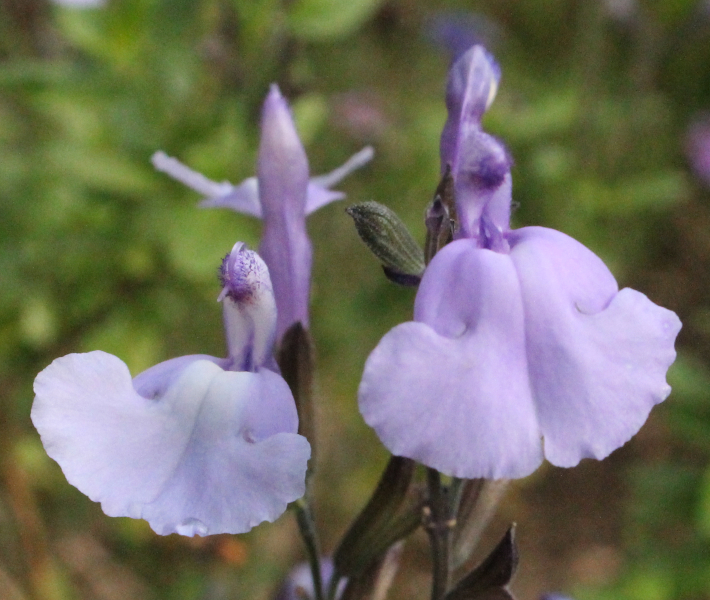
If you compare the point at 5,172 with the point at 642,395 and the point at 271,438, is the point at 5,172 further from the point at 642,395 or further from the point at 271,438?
the point at 642,395

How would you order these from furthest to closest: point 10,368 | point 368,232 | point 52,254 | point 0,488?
point 0,488, point 10,368, point 52,254, point 368,232

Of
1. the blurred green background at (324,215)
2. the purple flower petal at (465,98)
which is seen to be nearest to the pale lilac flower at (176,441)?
the purple flower petal at (465,98)

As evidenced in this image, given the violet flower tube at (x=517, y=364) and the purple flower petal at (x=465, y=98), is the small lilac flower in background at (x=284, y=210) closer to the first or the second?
the purple flower petal at (x=465, y=98)

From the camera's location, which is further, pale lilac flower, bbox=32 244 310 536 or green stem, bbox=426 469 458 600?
green stem, bbox=426 469 458 600

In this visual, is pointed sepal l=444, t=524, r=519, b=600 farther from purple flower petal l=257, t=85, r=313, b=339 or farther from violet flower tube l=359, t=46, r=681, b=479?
purple flower petal l=257, t=85, r=313, b=339

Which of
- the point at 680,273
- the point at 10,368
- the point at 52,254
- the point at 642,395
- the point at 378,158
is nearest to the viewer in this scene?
the point at 642,395

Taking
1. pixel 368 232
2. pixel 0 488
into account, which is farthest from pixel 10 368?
pixel 368 232

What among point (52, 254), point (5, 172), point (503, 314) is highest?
point (503, 314)

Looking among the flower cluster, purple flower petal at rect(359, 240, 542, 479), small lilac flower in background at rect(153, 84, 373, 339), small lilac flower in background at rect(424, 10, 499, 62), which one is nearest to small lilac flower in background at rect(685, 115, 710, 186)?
small lilac flower in background at rect(424, 10, 499, 62)
